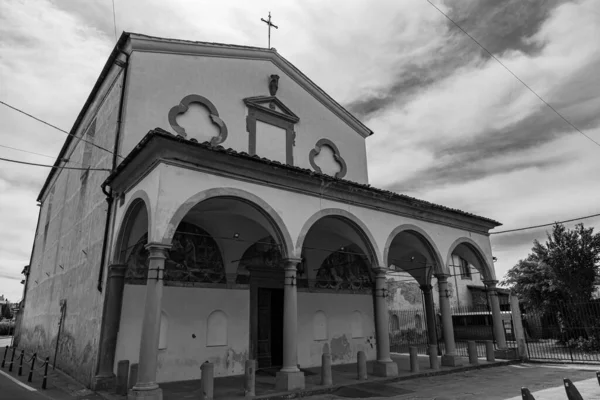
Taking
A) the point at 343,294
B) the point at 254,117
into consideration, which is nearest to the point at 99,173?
the point at 254,117

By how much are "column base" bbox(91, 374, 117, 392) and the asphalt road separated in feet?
3.41

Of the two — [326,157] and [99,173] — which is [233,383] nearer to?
[99,173]

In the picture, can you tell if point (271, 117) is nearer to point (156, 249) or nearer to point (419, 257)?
point (156, 249)

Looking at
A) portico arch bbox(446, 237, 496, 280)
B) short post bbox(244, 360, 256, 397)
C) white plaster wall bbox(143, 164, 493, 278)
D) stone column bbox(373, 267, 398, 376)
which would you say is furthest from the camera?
portico arch bbox(446, 237, 496, 280)

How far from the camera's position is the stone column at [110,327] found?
8.52 meters

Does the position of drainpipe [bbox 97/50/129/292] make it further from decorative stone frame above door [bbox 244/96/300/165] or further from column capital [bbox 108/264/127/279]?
decorative stone frame above door [bbox 244/96/300/165]

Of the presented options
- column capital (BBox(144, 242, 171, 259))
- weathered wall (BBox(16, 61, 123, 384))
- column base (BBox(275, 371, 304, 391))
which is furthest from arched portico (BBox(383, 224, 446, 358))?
weathered wall (BBox(16, 61, 123, 384))

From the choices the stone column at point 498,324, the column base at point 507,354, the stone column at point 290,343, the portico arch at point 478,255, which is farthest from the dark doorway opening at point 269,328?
the column base at point 507,354

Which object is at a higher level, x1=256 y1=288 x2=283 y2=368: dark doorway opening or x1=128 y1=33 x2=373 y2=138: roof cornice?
x1=128 y1=33 x2=373 y2=138: roof cornice

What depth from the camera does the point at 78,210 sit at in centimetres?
1357

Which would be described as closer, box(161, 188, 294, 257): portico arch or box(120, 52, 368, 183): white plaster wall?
box(161, 188, 294, 257): portico arch

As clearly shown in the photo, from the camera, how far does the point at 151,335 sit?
703 centimetres

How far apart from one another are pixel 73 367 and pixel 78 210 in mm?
5358

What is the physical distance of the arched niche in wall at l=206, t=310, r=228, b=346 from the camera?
10633 mm
